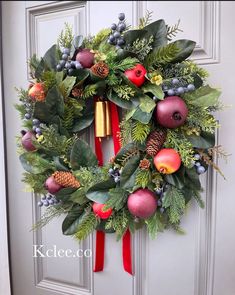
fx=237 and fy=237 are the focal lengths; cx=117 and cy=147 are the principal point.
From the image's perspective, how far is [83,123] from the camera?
602mm

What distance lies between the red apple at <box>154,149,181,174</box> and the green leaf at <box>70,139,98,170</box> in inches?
6.6

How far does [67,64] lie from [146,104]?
8.2 inches

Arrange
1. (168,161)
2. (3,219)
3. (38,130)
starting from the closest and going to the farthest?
(168,161), (38,130), (3,219)

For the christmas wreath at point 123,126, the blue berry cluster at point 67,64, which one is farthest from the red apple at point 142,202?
the blue berry cluster at point 67,64

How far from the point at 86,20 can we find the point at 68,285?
788 mm

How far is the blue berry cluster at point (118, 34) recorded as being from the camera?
1.73 feet

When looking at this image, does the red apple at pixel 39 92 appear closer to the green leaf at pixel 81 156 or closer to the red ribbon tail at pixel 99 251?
the green leaf at pixel 81 156

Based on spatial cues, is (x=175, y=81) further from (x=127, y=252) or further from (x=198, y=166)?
(x=127, y=252)

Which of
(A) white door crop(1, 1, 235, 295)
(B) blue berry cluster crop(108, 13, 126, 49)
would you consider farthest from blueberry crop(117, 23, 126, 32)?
(A) white door crop(1, 1, 235, 295)

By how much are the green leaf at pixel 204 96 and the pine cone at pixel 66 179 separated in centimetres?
31

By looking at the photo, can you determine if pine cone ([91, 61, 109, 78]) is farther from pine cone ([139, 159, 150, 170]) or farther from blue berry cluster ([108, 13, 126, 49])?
pine cone ([139, 159, 150, 170])

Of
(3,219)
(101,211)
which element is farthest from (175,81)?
(3,219)

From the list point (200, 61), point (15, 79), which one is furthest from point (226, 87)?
point (15, 79)

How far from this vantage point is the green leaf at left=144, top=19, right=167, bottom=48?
1.67 ft
